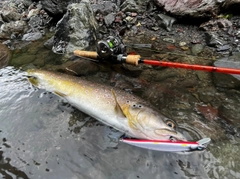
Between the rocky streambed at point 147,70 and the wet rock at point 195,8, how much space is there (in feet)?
0.09

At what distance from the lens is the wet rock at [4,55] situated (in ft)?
20.2

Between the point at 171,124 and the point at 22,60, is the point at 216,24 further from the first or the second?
the point at 22,60

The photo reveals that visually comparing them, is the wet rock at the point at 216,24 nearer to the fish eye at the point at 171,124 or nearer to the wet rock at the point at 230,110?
the wet rock at the point at 230,110

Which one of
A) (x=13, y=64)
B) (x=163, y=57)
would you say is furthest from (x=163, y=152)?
(x=13, y=64)

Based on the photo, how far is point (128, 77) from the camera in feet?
16.5

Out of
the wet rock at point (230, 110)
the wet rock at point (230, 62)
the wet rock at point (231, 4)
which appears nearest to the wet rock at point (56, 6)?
the wet rock at point (231, 4)

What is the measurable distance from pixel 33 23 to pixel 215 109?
7.82m

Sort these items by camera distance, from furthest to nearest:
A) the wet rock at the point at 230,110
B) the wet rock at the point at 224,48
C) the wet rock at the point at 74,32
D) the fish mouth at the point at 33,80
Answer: the wet rock at the point at 74,32
the wet rock at the point at 224,48
the fish mouth at the point at 33,80
the wet rock at the point at 230,110

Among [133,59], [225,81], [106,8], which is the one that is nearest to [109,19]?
[106,8]

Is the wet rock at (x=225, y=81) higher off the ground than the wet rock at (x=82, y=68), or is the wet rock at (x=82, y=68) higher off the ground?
the wet rock at (x=225, y=81)

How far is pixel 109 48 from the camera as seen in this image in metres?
4.66

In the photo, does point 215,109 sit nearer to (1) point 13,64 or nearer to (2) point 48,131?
(2) point 48,131

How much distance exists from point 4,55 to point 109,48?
12.2 feet

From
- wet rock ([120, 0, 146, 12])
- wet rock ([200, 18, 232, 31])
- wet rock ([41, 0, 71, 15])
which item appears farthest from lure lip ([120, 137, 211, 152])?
wet rock ([41, 0, 71, 15])
